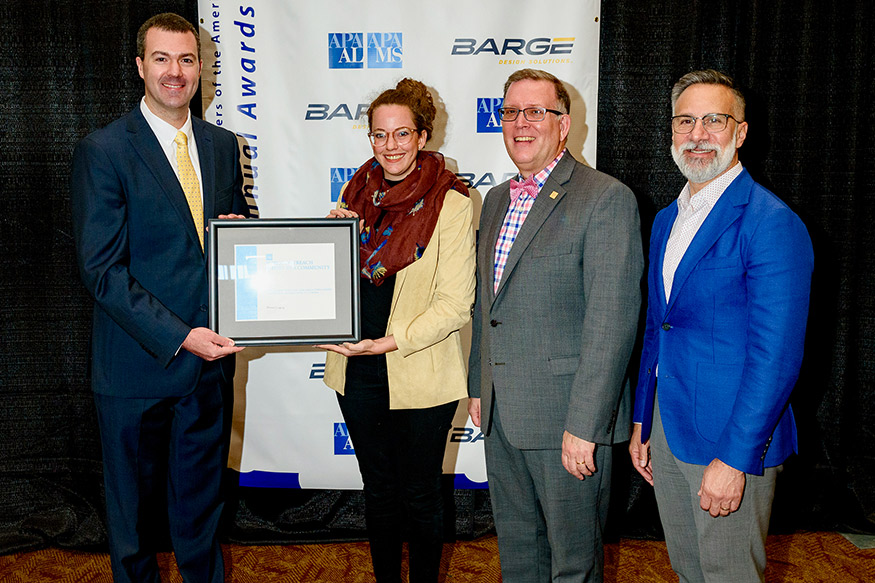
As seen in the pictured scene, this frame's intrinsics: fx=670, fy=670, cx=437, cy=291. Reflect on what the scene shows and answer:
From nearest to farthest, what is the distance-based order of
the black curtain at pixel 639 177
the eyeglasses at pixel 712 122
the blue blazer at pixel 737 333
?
the blue blazer at pixel 737 333
the eyeglasses at pixel 712 122
the black curtain at pixel 639 177

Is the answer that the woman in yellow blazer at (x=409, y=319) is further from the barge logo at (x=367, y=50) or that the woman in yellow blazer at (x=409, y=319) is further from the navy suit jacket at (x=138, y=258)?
the barge logo at (x=367, y=50)

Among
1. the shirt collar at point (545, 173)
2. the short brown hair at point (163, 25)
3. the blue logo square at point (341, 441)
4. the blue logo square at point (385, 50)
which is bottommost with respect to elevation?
the blue logo square at point (341, 441)

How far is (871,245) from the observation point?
10.5 feet

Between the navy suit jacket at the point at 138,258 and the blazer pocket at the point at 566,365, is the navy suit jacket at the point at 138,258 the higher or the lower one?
the higher one

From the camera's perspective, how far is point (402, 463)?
2.26 m

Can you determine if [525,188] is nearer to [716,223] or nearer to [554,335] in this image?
[554,335]

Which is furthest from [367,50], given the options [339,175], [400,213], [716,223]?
[716,223]

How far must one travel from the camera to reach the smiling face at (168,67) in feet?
6.96

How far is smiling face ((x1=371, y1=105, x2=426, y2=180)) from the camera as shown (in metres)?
2.14

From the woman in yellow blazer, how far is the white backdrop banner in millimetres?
1010

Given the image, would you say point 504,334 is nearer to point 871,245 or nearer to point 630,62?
point 630,62

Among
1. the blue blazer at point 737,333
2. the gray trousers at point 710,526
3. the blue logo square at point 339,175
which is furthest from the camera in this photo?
the blue logo square at point 339,175

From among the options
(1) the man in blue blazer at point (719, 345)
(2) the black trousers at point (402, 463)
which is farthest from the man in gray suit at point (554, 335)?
(2) the black trousers at point (402, 463)

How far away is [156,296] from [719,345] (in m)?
1.68
